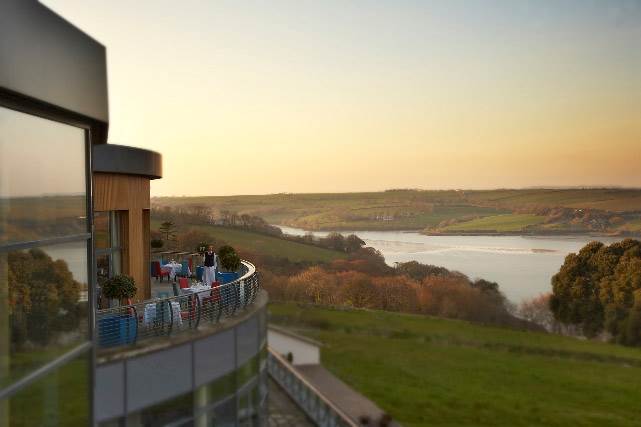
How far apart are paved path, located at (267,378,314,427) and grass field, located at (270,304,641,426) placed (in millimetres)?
20244

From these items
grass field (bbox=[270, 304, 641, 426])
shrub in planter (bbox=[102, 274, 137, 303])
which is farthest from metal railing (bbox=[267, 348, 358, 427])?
grass field (bbox=[270, 304, 641, 426])

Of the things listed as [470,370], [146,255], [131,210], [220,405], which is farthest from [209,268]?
[470,370]

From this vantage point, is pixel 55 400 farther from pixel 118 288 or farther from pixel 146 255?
pixel 146 255

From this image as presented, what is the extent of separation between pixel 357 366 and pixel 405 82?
52.9 metres

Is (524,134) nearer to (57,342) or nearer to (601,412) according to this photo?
(601,412)

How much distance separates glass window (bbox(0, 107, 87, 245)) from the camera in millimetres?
4527

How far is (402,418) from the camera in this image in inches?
1670

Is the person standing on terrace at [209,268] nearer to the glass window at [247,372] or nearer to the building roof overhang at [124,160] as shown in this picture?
the building roof overhang at [124,160]

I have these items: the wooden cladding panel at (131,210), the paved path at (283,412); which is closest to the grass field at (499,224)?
the paved path at (283,412)

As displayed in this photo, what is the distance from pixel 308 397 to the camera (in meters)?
22.5

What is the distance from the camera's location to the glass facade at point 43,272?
180 inches

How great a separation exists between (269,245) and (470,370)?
25.6 m

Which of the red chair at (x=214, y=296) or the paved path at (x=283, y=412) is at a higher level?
the red chair at (x=214, y=296)

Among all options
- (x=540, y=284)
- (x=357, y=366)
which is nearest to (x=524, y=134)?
(x=540, y=284)
